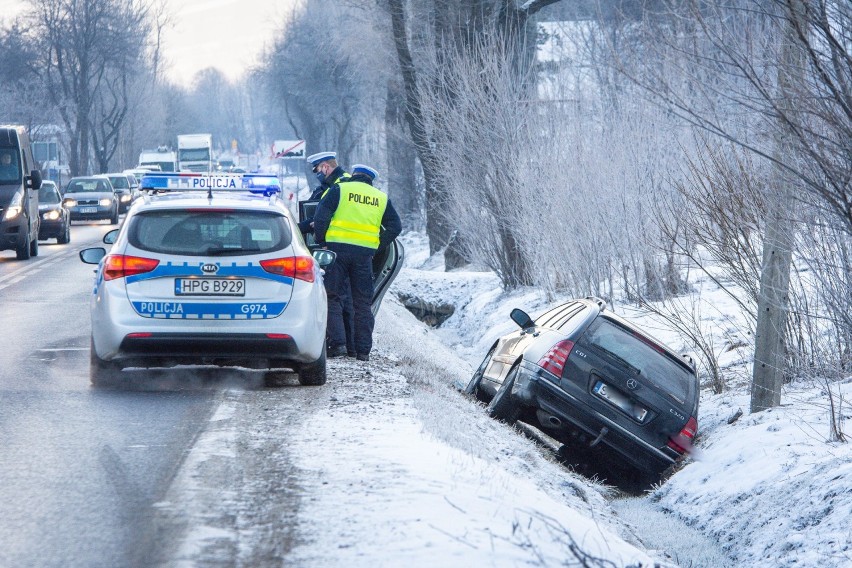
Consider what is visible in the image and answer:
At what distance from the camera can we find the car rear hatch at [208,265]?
9.60 metres

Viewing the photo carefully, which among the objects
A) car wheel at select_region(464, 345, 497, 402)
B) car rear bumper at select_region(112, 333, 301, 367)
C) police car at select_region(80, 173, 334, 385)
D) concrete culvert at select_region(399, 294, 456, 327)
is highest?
police car at select_region(80, 173, 334, 385)

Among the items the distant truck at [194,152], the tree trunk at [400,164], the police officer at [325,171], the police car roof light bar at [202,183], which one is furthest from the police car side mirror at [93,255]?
the distant truck at [194,152]

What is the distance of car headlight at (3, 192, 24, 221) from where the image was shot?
24500mm

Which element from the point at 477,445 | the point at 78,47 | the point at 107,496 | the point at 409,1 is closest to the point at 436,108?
the point at 409,1

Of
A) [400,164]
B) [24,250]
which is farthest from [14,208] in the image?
[400,164]

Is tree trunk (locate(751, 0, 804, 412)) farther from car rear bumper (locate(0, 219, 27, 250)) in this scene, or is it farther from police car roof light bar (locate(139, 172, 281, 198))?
car rear bumper (locate(0, 219, 27, 250))

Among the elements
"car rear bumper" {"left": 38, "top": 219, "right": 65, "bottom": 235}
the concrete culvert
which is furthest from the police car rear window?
"car rear bumper" {"left": 38, "top": 219, "right": 65, "bottom": 235}

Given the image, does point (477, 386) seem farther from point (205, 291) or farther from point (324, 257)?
point (205, 291)

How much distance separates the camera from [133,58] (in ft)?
252

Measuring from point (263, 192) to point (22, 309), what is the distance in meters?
6.44

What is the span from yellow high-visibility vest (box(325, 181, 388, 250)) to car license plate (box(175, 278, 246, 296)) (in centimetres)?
206

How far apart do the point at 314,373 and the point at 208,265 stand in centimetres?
127

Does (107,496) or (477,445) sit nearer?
(107,496)

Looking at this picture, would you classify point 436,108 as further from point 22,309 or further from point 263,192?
point 263,192
